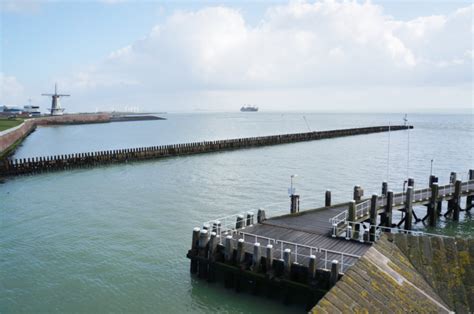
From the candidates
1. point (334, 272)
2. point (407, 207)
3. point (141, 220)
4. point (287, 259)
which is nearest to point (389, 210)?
point (407, 207)

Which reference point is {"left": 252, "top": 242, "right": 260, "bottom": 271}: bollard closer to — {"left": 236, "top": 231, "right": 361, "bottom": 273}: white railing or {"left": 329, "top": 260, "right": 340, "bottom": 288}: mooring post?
{"left": 236, "top": 231, "right": 361, "bottom": 273}: white railing

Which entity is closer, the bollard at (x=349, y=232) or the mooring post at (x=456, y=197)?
the bollard at (x=349, y=232)

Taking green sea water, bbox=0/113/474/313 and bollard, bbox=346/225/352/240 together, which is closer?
green sea water, bbox=0/113/474/313

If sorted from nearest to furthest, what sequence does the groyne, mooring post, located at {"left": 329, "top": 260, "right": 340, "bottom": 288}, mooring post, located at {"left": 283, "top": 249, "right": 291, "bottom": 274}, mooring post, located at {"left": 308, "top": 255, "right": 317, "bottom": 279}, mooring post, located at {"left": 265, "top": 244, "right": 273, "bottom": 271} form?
1. mooring post, located at {"left": 329, "top": 260, "right": 340, "bottom": 288}
2. mooring post, located at {"left": 308, "top": 255, "right": 317, "bottom": 279}
3. mooring post, located at {"left": 283, "top": 249, "right": 291, "bottom": 274}
4. mooring post, located at {"left": 265, "top": 244, "right": 273, "bottom": 271}
5. the groyne

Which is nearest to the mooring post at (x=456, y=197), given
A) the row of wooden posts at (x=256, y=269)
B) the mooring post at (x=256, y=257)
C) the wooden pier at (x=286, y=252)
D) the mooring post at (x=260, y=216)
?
the wooden pier at (x=286, y=252)

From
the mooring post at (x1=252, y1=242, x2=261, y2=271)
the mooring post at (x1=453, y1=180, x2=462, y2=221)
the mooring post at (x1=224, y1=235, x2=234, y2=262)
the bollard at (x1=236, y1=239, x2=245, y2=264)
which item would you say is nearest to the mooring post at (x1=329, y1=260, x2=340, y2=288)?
the mooring post at (x1=252, y1=242, x2=261, y2=271)

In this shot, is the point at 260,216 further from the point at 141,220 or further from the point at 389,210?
the point at 141,220

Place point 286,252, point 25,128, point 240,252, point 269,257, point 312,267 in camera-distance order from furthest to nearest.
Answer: point 25,128
point 240,252
point 269,257
point 286,252
point 312,267

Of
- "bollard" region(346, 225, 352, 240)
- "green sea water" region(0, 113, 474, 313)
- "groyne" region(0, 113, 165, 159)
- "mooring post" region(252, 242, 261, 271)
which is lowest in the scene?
"green sea water" region(0, 113, 474, 313)

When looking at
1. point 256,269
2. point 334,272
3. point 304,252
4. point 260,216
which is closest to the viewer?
point 334,272

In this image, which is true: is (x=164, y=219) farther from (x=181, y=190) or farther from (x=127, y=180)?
(x=127, y=180)

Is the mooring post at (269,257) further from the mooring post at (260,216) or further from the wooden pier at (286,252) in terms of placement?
the mooring post at (260,216)

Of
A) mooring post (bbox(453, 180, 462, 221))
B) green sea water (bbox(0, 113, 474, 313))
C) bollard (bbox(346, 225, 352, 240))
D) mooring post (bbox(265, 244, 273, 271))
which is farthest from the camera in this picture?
mooring post (bbox(453, 180, 462, 221))

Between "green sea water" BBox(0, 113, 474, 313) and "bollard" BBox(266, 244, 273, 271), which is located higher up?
"bollard" BBox(266, 244, 273, 271)
